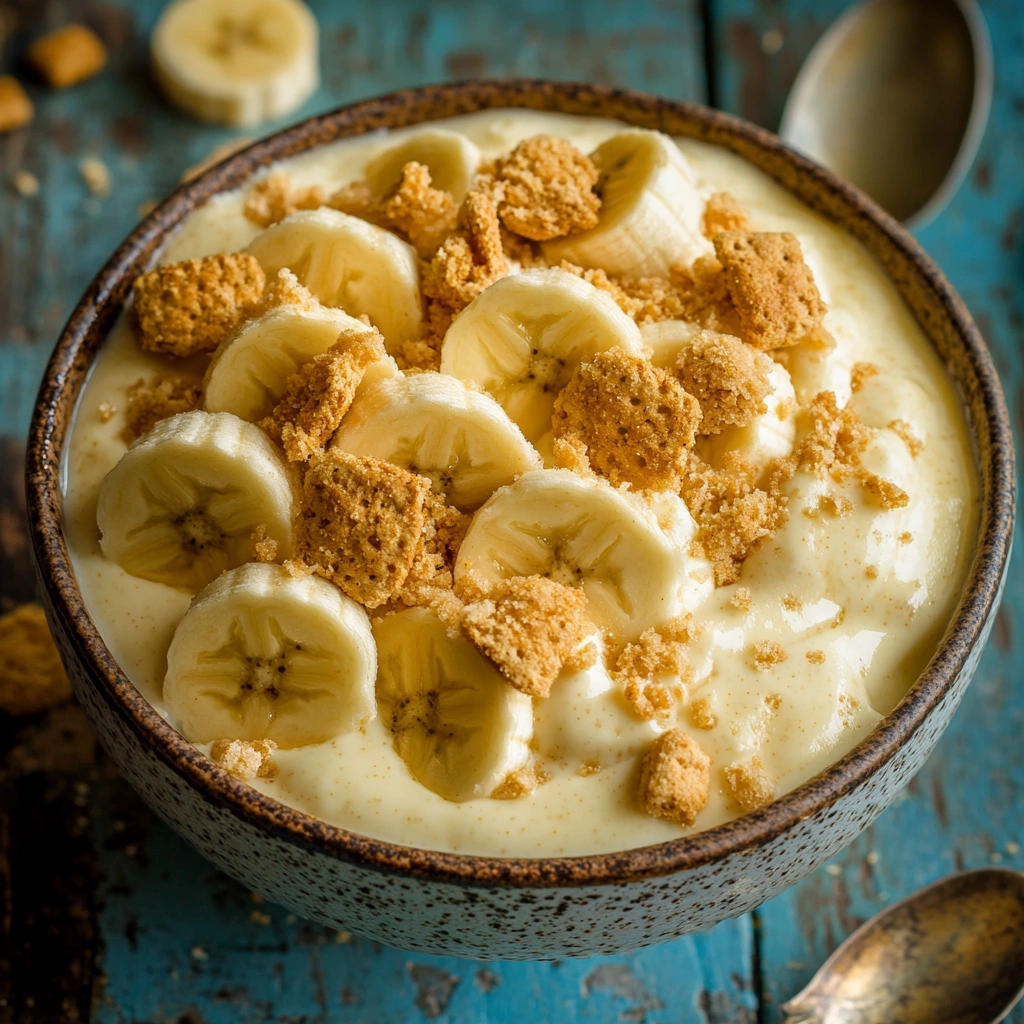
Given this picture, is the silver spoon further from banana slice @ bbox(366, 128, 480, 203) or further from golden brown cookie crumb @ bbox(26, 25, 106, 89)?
golden brown cookie crumb @ bbox(26, 25, 106, 89)

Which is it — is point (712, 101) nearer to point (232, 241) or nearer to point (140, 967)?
point (232, 241)

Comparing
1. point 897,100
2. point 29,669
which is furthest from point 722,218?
point 29,669

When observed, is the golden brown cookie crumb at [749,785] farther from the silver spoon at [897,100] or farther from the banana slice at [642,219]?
the silver spoon at [897,100]

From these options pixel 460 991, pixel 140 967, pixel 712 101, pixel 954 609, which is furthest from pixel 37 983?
pixel 712 101

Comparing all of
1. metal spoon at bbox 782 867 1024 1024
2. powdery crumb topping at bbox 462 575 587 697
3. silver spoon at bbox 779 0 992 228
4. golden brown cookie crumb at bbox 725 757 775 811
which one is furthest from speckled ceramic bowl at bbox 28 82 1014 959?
Answer: silver spoon at bbox 779 0 992 228

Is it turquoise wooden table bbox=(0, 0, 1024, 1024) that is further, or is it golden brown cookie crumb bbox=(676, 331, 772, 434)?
turquoise wooden table bbox=(0, 0, 1024, 1024)

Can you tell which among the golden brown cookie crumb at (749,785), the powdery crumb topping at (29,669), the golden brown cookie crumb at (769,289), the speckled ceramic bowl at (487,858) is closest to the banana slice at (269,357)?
the speckled ceramic bowl at (487,858)
